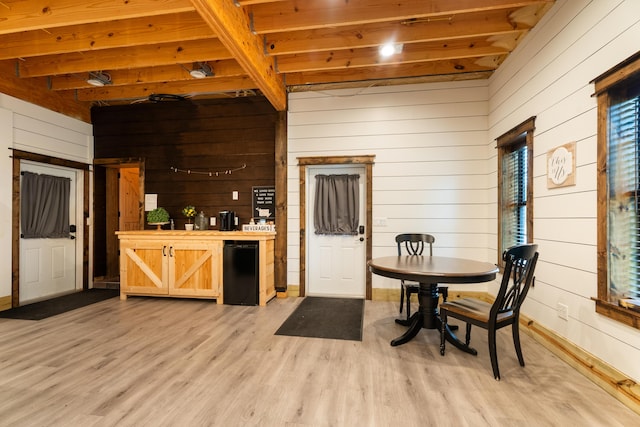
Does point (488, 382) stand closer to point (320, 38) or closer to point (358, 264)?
point (358, 264)

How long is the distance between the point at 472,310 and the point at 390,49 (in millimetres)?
2859

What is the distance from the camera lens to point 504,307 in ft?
7.64

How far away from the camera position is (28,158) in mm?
4062

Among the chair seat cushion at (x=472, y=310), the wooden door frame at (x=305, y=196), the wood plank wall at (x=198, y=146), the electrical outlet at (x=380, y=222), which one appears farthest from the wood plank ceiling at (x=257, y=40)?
the chair seat cushion at (x=472, y=310)

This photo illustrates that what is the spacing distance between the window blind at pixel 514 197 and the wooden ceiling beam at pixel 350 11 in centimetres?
149

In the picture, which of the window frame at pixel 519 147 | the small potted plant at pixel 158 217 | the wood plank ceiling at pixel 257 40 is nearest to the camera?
the wood plank ceiling at pixel 257 40

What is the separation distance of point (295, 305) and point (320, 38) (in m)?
3.29

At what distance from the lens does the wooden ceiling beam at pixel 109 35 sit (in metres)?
3.00

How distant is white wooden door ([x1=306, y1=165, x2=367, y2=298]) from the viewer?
436 centimetres

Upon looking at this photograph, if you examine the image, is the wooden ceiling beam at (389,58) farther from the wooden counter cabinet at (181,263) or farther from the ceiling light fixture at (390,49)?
the wooden counter cabinet at (181,263)

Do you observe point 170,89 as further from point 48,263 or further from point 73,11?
point 48,263

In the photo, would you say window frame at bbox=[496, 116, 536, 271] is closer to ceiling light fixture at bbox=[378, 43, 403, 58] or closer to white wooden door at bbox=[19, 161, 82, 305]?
ceiling light fixture at bbox=[378, 43, 403, 58]

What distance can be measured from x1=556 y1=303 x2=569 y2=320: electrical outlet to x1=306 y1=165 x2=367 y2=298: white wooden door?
7.49ft

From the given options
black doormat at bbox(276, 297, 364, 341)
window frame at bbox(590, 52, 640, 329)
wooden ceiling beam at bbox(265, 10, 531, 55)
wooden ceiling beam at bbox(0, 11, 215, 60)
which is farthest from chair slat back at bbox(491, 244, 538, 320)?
wooden ceiling beam at bbox(0, 11, 215, 60)
